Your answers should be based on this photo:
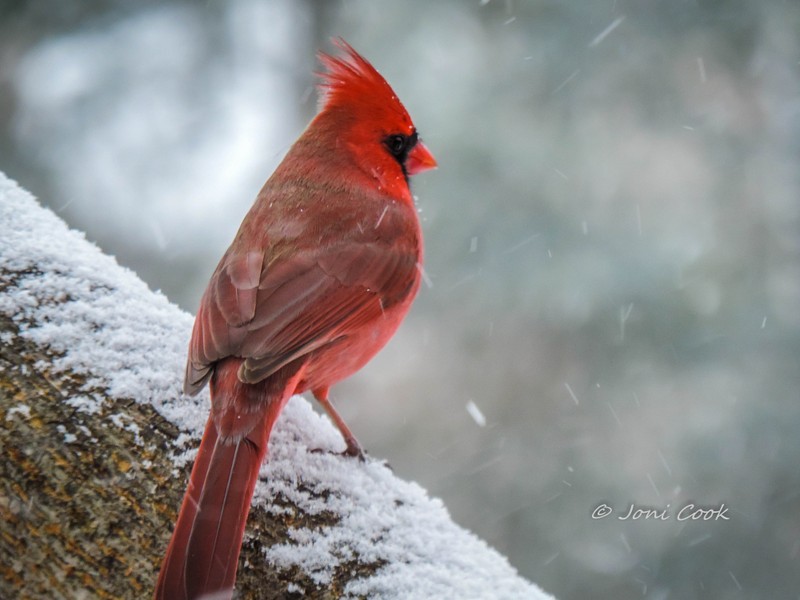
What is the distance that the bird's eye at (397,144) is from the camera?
107 inches

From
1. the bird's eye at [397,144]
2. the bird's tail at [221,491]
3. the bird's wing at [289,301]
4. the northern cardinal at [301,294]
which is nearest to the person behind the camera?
the bird's tail at [221,491]

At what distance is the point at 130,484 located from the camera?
1.41m

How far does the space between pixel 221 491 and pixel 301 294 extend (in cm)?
73

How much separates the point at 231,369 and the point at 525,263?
1968 millimetres

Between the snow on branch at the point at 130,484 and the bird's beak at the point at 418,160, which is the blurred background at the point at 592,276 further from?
the snow on branch at the point at 130,484

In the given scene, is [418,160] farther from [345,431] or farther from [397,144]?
[345,431]

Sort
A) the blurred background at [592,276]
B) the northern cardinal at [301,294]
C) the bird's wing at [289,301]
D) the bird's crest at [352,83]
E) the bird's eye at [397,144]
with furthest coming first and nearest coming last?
the blurred background at [592,276]
the bird's eye at [397,144]
the bird's crest at [352,83]
the bird's wing at [289,301]
the northern cardinal at [301,294]

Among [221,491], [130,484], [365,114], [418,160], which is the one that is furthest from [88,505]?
[418,160]

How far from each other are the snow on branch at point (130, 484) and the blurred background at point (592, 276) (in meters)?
1.91

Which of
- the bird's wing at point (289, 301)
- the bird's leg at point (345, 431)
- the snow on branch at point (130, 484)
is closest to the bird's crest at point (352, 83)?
the bird's wing at point (289, 301)

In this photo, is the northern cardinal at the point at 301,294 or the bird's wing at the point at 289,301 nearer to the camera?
the northern cardinal at the point at 301,294

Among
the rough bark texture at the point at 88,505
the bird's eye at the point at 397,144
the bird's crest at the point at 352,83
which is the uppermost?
the bird's crest at the point at 352,83

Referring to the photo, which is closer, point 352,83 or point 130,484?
point 130,484

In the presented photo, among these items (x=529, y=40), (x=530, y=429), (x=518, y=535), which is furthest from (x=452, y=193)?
(x=518, y=535)
